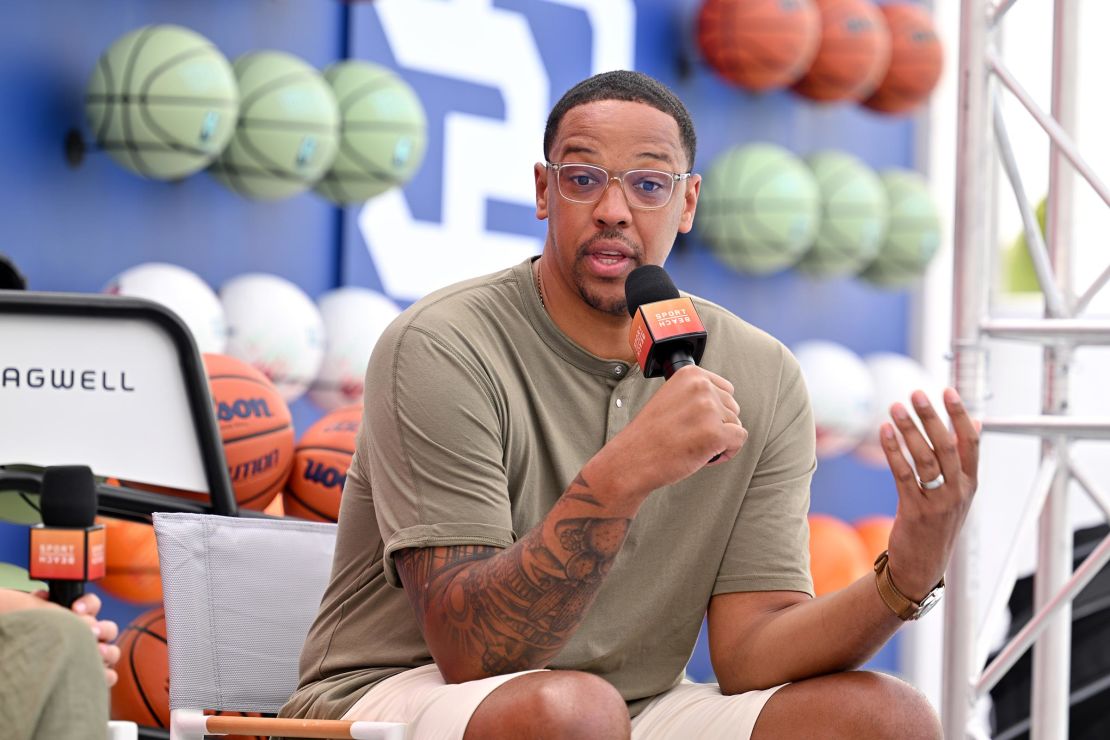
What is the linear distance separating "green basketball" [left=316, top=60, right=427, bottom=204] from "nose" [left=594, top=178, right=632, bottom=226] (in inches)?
91.2

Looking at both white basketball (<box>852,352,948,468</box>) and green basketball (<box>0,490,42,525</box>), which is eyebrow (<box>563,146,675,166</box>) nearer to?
green basketball (<box>0,490,42,525</box>)

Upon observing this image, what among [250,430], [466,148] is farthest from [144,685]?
[466,148]

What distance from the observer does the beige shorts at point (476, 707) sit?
67.7 inches

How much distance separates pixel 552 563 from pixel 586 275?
17.4 inches

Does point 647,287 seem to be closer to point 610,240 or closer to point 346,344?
point 610,240

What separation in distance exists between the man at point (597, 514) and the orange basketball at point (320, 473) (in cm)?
144

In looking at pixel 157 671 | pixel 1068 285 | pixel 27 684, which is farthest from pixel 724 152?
pixel 27 684

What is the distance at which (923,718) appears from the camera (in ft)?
5.91

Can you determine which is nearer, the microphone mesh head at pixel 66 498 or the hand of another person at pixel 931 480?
the microphone mesh head at pixel 66 498

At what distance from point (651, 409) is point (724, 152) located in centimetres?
422

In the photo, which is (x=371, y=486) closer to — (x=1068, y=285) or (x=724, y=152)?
(x=1068, y=285)

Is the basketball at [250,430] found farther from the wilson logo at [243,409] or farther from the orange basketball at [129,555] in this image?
the orange basketball at [129,555]

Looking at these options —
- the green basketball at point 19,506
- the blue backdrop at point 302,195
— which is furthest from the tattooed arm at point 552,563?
the blue backdrop at point 302,195

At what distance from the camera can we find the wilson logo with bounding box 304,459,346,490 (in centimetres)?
346
